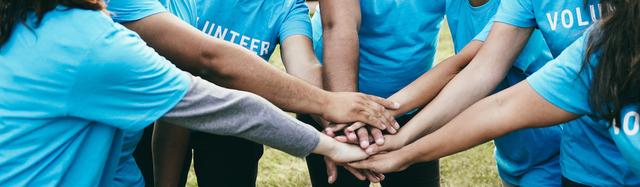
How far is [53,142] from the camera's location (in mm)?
2023

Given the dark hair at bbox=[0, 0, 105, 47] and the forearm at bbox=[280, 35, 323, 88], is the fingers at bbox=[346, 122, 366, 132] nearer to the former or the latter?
the forearm at bbox=[280, 35, 323, 88]

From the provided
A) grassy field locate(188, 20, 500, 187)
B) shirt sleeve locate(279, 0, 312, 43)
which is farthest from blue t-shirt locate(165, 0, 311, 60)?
grassy field locate(188, 20, 500, 187)

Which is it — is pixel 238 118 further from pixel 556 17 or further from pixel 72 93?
pixel 556 17

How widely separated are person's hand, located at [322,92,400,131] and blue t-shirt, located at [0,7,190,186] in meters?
0.86

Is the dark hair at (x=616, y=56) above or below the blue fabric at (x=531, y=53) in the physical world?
above

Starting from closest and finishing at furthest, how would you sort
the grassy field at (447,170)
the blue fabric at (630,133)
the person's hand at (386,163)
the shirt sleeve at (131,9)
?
1. the blue fabric at (630,133)
2. the shirt sleeve at (131,9)
3. the person's hand at (386,163)
4. the grassy field at (447,170)

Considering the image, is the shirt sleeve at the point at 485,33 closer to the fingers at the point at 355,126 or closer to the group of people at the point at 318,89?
the group of people at the point at 318,89

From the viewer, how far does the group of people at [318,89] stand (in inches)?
77.0

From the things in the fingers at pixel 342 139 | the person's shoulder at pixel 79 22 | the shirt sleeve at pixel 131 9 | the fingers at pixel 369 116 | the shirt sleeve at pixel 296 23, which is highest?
the person's shoulder at pixel 79 22

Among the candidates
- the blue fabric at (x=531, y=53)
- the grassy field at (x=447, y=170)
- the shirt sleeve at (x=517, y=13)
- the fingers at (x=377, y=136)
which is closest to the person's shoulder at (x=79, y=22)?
the fingers at (x=377, y=136)

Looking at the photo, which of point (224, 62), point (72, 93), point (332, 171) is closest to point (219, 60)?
point (224, 62)

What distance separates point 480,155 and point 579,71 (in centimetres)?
314

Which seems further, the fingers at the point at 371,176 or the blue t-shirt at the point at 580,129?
the fingers at the point at 371,176

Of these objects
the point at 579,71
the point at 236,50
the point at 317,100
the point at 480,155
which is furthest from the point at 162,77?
the point at 480,155
